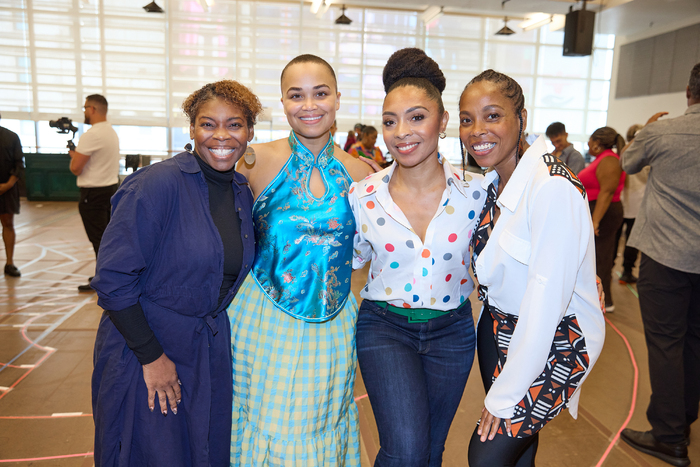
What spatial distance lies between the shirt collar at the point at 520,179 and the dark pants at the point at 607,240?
3617 millimetres

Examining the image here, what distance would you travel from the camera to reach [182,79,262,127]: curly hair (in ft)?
5.71

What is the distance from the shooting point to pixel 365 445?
2637 mm

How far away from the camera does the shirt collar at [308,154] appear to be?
6.50 feet

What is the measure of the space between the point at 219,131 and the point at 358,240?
0.71 meters

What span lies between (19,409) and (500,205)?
2.99m

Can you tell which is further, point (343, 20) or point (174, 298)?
point (343, 20)

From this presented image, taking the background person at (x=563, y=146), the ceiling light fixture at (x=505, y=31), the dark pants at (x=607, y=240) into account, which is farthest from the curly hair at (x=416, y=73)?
the ceiling light fixture at (x=505, y=31)

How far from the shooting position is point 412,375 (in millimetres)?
1684

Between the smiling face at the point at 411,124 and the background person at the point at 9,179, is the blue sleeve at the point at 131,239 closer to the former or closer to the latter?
the smiling face at the point at 411,124

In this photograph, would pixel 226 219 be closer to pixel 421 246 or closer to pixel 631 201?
pixel 421 246

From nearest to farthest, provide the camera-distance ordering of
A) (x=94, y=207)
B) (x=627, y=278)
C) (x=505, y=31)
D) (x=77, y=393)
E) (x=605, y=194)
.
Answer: (x=77, y=393) < (x=605, y=194) < (x=94, y=207) < (x=627, y=278) < (x=505, y=31)

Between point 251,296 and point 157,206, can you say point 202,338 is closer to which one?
point 251,296

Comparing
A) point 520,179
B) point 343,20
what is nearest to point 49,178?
point 343,20

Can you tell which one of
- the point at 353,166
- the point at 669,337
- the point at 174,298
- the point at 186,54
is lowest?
the point at 669,337
